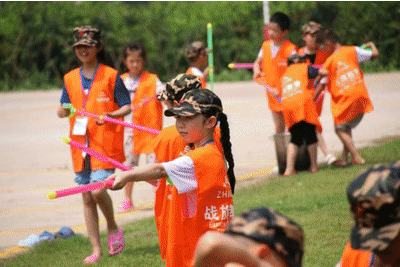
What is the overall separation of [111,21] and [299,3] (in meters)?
7.91

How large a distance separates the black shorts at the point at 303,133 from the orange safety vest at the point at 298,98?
2.8 inches

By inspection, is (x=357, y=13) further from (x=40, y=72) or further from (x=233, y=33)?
(x=40, y=72)

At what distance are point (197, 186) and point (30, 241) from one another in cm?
368

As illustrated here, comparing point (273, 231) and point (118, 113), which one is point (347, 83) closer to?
point (118, 113)

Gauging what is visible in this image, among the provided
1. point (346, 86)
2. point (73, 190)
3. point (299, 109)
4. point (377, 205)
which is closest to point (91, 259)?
point (73, 190)

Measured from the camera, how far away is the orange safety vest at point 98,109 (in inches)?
240

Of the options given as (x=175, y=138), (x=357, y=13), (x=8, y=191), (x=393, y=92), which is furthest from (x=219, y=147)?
(x=357, y=13)

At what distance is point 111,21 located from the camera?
3094 centimetres

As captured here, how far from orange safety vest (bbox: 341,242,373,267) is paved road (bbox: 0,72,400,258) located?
464 centimetres

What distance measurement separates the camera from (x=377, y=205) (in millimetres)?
1837

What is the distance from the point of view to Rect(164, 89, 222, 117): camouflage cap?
12.2 feet

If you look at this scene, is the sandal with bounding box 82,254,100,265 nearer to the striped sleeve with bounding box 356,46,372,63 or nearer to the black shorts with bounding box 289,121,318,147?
the black shorts with bounding box 289,121,318,147

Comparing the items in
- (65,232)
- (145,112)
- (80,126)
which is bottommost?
(65,232)

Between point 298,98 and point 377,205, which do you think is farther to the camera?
point 298,98
